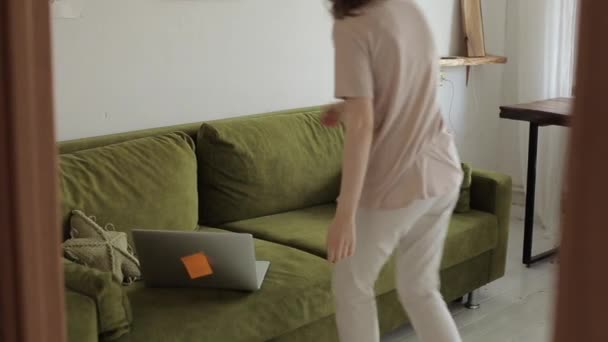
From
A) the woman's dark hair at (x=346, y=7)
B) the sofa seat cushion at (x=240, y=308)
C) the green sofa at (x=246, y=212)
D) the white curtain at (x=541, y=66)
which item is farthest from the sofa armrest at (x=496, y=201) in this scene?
the woman's dark hair at (x=346, y=7)

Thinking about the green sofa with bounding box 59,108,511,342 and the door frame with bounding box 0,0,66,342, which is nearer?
the door frame with bounding box 0,0,66,342

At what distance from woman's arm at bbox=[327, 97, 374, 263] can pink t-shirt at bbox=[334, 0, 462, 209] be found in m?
0.03

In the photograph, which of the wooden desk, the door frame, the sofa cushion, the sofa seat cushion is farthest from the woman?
the wooden desk

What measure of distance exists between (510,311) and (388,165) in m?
1.52

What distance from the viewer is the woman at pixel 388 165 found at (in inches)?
60.6

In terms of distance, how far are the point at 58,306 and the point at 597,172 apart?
44 centimetres

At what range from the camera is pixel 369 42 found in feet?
5.04

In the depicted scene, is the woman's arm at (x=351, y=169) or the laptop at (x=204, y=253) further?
the laptop at (x=204, y=253)

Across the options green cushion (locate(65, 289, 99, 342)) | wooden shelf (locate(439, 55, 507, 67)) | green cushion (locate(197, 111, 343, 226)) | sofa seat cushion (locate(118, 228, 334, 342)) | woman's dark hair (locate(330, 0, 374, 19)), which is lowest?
sofa seat cushion (locate(118, 228, 334, 342))

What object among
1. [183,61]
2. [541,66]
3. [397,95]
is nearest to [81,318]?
[397,95]

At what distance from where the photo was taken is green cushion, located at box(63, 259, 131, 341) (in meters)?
1.72

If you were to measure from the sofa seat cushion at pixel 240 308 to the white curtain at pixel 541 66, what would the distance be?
1.75 m

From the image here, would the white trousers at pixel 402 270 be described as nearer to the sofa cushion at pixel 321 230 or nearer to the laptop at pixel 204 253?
the laptop at pixel 204 253

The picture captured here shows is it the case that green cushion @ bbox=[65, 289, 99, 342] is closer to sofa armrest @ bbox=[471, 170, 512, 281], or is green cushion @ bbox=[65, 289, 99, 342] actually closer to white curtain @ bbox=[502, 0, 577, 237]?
sofa armrest @ bbox=[471, 170, 512, 281]
